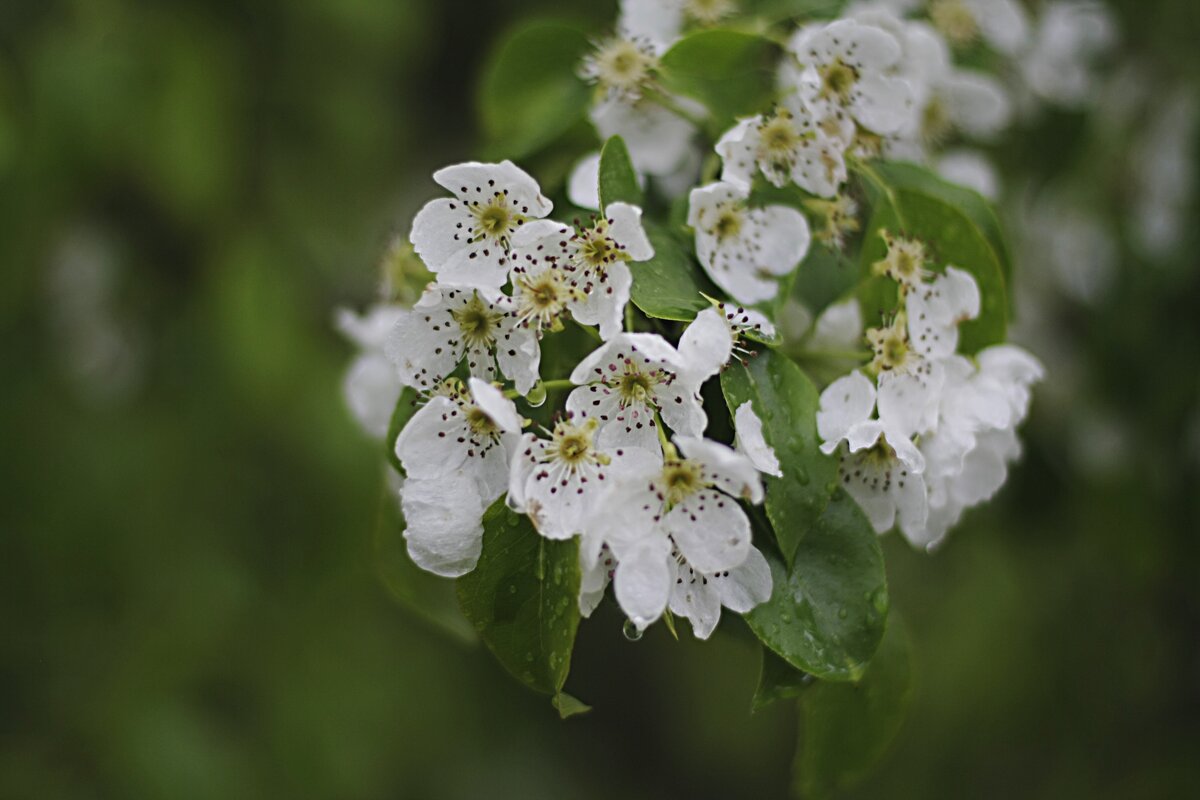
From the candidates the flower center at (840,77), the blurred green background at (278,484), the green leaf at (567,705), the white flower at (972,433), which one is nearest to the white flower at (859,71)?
the flower center at (840,77)

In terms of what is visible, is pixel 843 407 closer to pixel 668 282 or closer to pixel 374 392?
pixel 668 282

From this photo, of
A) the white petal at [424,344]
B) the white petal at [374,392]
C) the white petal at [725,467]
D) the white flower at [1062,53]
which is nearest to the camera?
the white petal at [725,467]

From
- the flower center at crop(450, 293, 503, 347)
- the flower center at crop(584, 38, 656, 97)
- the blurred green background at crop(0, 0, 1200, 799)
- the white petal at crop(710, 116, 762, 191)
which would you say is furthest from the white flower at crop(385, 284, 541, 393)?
the blurred green background at crop(0, 0, 1200, 799)

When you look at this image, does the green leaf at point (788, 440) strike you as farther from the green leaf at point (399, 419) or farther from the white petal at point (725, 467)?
the green leaf at point (399, 419)

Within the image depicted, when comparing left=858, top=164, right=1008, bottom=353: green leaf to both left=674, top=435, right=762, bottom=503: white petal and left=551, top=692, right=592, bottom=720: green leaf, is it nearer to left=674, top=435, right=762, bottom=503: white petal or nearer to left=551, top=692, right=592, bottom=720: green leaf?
left=674, top=435, right=762, bottom=503: white petal

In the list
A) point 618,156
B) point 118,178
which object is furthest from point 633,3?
point 118,178

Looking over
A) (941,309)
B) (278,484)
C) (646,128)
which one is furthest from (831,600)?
(278,484)
